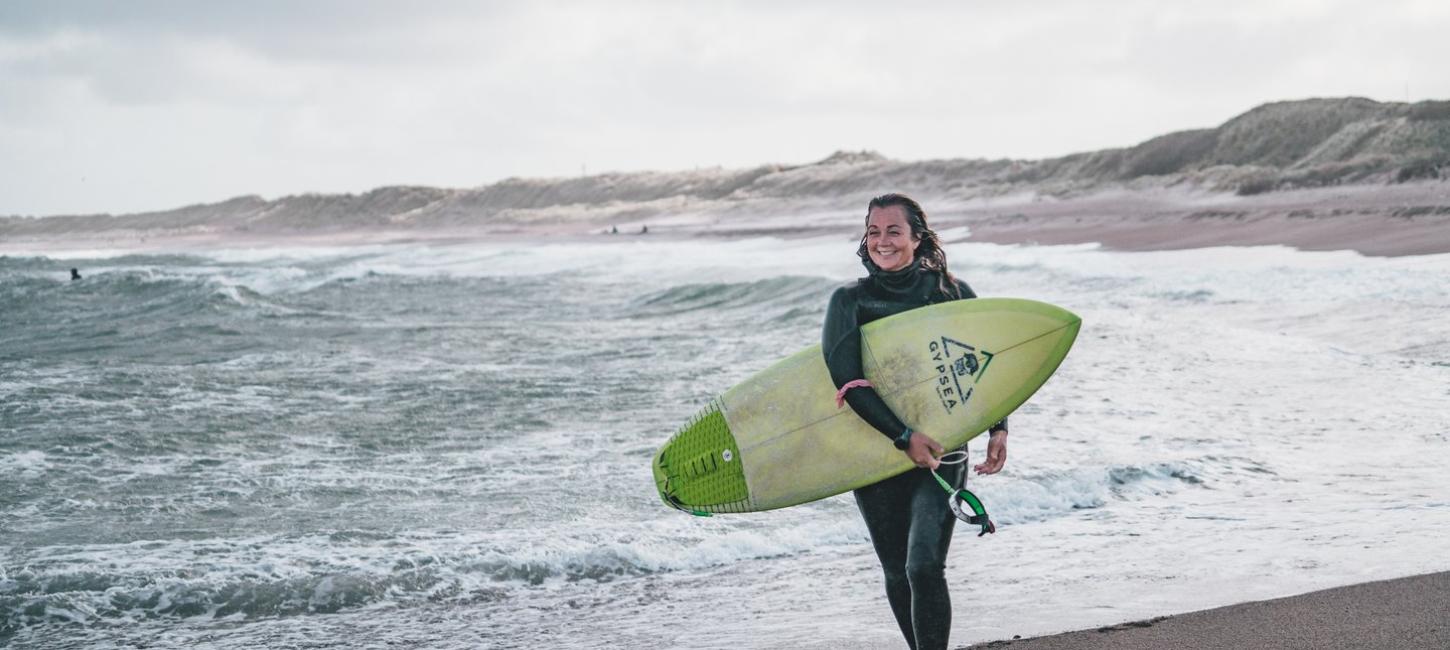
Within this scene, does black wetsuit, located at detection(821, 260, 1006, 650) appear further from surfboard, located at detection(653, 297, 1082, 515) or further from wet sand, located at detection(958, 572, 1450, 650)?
wet sand, located at detection(958, 572, 1450, 650)

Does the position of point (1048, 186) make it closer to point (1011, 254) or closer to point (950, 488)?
point (1011, 254)

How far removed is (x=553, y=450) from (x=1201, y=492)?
3.82 meters

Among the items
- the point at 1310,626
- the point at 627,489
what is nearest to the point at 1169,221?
the point at 627,489

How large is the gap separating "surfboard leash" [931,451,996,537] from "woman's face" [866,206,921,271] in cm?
52

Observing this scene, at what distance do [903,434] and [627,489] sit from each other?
153 inches

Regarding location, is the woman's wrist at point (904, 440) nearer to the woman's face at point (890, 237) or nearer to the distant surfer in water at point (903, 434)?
the distant surfer in water at point (903, 434)

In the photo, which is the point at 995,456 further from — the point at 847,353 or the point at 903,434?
the point at 847,353

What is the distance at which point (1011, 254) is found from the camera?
84.0ft

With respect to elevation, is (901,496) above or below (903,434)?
below

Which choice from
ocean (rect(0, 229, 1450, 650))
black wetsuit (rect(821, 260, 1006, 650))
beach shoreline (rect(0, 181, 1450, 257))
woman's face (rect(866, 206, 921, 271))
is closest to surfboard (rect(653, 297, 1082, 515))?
black wetsuit (rect(821, 260, 1006, 650))

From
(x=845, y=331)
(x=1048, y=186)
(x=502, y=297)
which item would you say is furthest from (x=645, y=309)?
(x=1048, y=186)

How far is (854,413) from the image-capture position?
144 inches

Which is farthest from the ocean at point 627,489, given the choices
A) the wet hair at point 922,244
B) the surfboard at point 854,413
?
the wet hair at point 922,244

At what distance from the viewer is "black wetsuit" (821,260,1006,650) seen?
3.25m
